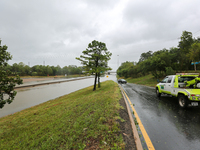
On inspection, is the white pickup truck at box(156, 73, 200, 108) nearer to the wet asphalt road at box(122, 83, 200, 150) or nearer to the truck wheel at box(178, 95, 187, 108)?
the truck wheel at box(178, 95, 187, 108)

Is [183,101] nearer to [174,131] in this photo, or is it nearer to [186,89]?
[186,89]

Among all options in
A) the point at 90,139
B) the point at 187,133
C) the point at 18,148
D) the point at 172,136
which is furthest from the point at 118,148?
the point at 18,148

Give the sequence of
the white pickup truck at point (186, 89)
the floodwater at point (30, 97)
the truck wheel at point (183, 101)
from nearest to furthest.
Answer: the white pickup truck at point (186, 89) → the truck wheel at point (183, 101) → the floodwater at point (30, 97)

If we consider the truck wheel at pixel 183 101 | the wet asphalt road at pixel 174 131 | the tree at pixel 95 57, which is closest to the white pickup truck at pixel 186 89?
the truck wheel at pixel 183 101

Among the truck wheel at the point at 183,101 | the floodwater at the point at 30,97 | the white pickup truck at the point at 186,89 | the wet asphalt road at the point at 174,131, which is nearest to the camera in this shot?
the wet asphalt road at the point at 174,131

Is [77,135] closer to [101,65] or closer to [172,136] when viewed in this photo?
[172,136]

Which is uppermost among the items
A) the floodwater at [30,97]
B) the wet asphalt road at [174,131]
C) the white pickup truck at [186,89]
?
the white pickup truck at [186,89]

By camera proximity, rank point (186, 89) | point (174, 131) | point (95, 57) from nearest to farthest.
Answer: point (174, 131), point (186, 89), point (95, 57)

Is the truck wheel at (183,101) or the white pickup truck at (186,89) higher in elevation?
the white pickup truck at (186,89)

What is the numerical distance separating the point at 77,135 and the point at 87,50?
15622 mm

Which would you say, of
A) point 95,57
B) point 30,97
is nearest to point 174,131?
point 95,57

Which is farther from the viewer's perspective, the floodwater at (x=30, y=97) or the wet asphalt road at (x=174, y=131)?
the floodwater at (x=30, y=97)

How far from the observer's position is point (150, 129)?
349 cm

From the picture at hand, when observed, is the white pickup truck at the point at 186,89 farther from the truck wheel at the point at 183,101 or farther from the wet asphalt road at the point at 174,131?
the wet asphalt road at the point at 174,131
